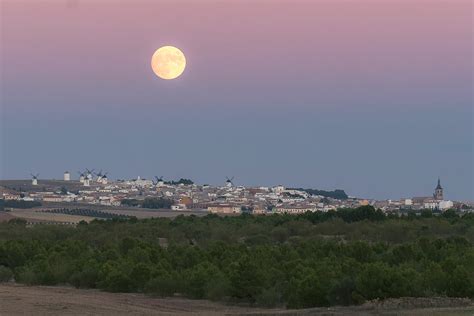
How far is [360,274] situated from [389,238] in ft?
136

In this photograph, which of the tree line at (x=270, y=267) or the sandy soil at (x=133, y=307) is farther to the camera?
the tree line at (x=270, y=267)

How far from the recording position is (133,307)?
152 feet

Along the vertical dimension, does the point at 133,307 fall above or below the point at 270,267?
below

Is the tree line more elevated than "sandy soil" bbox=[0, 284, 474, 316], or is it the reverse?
the tree line

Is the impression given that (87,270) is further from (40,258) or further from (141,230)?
(141,230)

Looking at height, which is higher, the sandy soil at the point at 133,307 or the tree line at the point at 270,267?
the tree line at the point at 270,267

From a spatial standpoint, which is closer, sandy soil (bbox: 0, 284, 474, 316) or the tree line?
sandy soil (bbox: 0, 284, 474, 316)

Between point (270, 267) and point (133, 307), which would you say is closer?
point (133, 307)

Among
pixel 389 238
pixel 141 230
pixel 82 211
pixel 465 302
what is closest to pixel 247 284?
pixel 465 302

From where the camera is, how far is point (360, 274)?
45.5 meters

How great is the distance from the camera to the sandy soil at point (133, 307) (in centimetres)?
4112

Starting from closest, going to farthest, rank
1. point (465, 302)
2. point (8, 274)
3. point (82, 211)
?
point (465, 302) < point (8, 274) < point (82, 211)

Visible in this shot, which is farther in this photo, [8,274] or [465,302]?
[8,274]

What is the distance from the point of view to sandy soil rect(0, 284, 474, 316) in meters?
41.1
